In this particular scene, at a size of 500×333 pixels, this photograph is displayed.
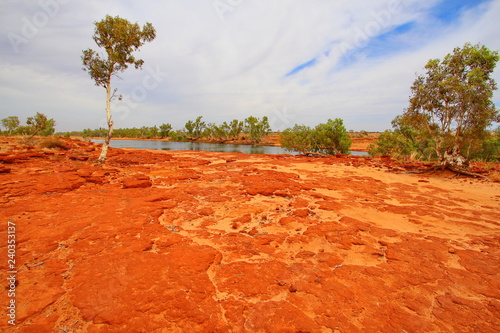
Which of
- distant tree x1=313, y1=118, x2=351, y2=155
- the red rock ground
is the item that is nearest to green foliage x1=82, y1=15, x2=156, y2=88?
the red rock ground

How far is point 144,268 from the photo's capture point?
259 cm

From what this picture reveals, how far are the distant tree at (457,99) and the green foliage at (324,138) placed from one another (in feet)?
34.9

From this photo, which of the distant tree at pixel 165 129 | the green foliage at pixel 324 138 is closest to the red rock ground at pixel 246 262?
the green foliage at pixel 324 138

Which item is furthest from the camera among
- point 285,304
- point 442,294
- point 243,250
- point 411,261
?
point 243,250

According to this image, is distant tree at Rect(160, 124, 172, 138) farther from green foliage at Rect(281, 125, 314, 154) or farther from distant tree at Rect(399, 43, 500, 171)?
distant tree at Rect(399, 43, 500, 171)

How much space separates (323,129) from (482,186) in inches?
648

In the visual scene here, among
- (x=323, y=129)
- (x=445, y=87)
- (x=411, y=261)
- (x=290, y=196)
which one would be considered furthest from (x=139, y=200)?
(x=323, y=129)

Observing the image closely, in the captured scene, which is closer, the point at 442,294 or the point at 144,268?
the point at 442,294

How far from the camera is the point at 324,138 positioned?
75.7 ft

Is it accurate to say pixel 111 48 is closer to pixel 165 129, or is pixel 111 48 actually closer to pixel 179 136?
pixel 179 136

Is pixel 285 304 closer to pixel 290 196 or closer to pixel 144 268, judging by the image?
pixel 144 268

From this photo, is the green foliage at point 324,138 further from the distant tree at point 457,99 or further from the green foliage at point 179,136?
the green foliage at point 179,136

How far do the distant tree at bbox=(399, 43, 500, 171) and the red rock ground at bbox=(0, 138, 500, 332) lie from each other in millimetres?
5048

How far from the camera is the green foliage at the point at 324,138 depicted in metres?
22.2
